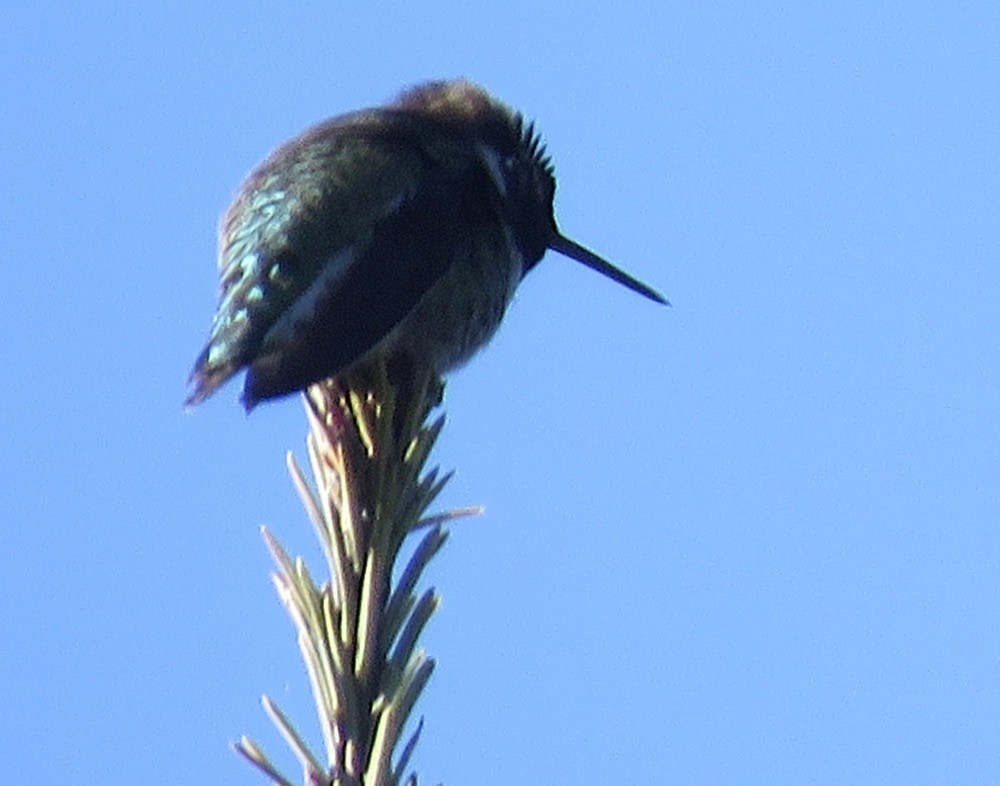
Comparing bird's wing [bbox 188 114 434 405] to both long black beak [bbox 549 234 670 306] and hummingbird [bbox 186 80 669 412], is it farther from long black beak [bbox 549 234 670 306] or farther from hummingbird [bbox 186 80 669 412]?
long black beak [bbox 549 234 670 306]

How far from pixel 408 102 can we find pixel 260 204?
Result: 1559 mm

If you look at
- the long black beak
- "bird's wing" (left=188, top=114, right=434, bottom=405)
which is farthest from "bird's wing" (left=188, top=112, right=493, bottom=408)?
the long black beak

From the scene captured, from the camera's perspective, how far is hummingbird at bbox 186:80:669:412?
127 inches

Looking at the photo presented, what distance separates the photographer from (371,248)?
3867 millimetres

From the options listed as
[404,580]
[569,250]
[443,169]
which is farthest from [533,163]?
[404,580]

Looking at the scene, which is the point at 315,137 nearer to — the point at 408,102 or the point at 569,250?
the point at 408,102

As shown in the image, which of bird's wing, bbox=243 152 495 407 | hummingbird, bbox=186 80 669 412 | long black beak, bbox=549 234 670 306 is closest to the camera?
bird's wing, bbox=243 152 495 407

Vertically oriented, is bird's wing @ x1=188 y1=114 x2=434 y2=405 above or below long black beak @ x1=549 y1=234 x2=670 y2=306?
below

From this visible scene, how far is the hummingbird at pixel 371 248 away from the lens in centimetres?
322

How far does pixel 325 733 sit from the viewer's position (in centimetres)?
177

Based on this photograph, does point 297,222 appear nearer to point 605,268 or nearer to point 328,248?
point 328,248

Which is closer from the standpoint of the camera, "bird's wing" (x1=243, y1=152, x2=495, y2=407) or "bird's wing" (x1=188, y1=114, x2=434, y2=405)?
"bird's wing" (x1=243, y1=152, x2=495, y2=407)

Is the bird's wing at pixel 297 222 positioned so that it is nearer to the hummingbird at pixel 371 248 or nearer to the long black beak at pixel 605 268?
the hummingbird at pixel 371 248

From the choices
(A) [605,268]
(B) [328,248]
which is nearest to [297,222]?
(B) [328,248]
